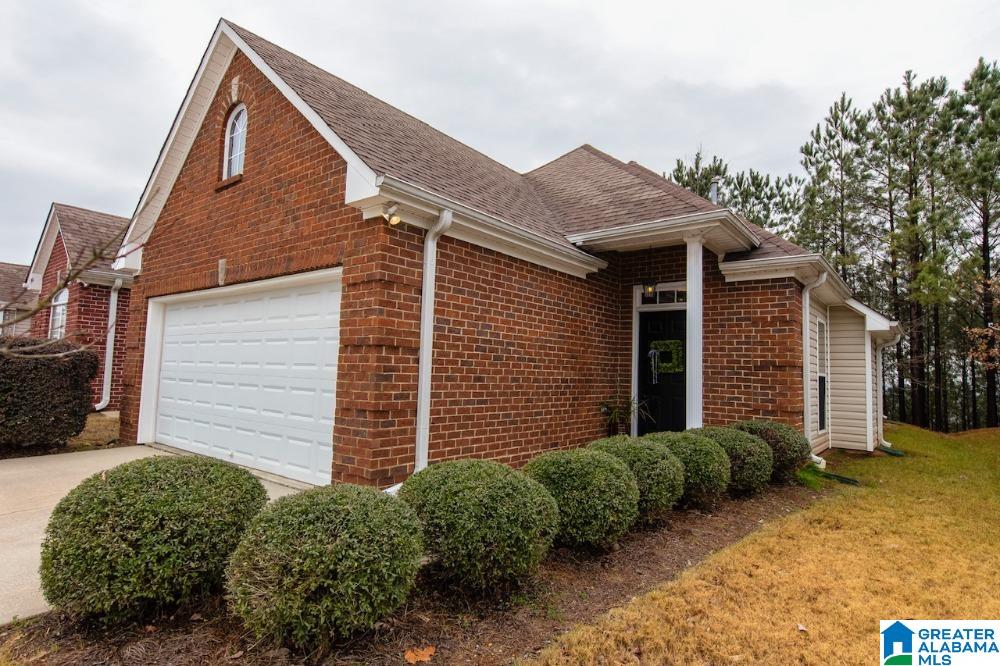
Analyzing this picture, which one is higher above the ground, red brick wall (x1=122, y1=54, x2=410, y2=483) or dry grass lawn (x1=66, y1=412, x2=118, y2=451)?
red brick wall (x1=122, y1=54, x2=410, y2=483)

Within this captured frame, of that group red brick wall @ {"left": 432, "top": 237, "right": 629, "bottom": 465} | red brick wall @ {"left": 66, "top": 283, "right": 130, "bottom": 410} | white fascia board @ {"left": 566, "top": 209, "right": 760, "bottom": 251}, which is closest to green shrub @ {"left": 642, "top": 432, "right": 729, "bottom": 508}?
red brick wall @ {"left": 432, "top": 237, "right": 629, "bottom": 465}

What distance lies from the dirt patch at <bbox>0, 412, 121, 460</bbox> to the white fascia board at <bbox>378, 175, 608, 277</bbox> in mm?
6606

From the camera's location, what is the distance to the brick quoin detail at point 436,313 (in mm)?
5246

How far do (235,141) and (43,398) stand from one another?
181 inches

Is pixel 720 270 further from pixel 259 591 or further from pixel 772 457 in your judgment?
pixel 259 591

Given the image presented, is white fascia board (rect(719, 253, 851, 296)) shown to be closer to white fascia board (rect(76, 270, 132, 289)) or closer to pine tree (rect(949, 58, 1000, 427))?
pine tree (rect(949, 58, 1000, 427))

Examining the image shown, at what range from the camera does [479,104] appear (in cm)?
1792

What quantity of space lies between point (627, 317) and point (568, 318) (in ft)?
5.05

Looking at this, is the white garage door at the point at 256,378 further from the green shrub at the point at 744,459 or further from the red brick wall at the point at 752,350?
the red brick wall at the point at 752,350

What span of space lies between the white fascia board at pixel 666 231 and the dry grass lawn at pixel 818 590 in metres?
3.49

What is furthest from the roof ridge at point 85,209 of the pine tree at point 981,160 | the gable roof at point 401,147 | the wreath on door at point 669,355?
the pine tree at point 981,160

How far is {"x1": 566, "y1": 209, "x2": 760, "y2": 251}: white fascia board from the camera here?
6637 millimetres

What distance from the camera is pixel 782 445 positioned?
21.1 feet

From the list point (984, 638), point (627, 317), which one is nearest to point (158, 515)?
point (984, 638)
